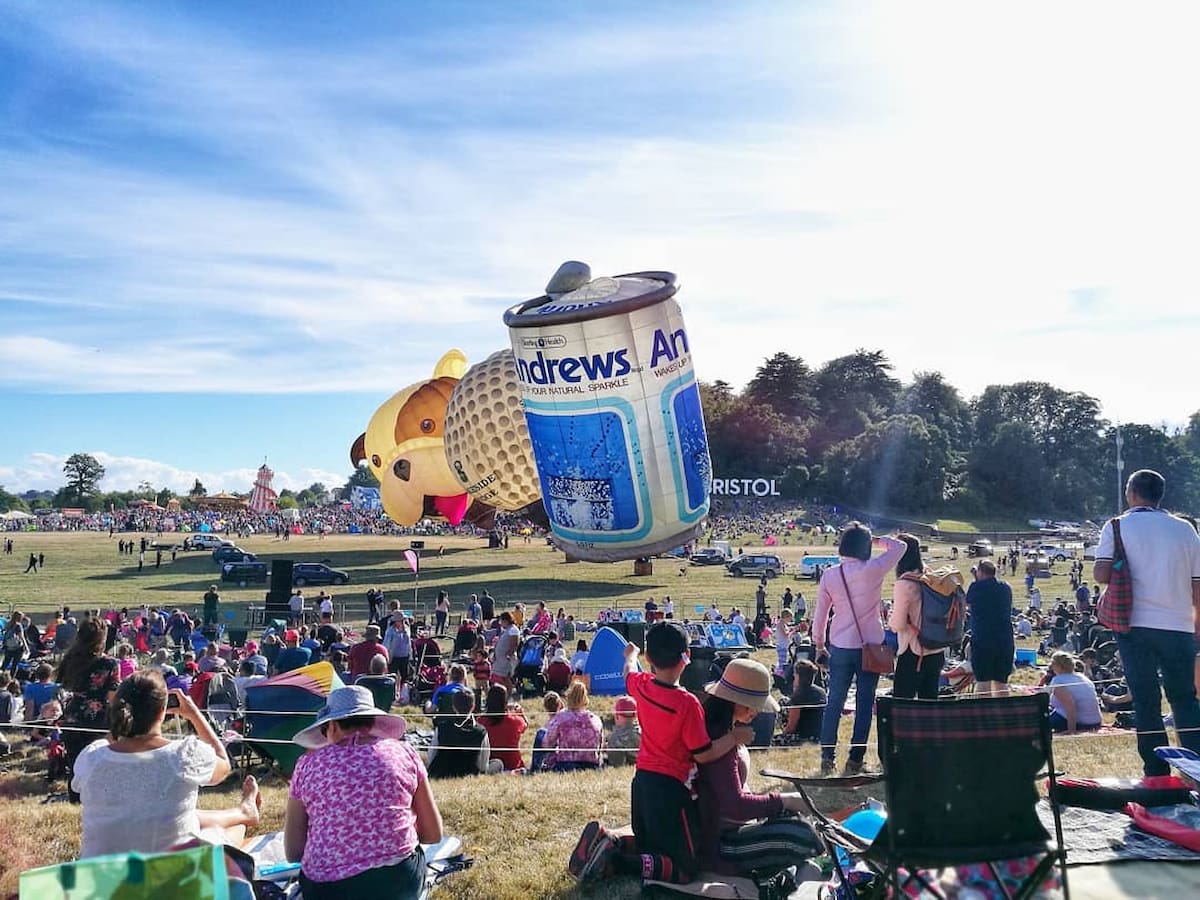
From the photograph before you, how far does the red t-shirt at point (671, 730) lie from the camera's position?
418cm

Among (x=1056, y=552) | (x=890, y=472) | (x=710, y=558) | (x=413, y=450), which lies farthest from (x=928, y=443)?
(x=413, y=450)

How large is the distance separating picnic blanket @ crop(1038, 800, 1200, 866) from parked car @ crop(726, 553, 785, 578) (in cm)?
2784

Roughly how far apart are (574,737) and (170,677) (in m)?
4.67

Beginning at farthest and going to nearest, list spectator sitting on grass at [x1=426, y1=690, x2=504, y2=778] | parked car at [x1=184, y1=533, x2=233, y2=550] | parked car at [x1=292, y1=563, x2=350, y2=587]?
parked car at [x1=184, y1=533, x2=233, y2=550], parked car at [x1=292, y1=563, x2=350, y2=587], spectator sitting on grass at [x1=426, y1=690, x2=504, y2=778]

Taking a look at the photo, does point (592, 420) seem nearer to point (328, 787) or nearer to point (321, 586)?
point (328, 787)

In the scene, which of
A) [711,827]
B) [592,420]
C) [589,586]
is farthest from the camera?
[589,586]

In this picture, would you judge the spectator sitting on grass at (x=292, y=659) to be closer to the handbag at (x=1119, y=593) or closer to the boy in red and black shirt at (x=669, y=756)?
the boy in red and black shirt at (x=669, y=756)

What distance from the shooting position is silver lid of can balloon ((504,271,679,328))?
14969 millimetres

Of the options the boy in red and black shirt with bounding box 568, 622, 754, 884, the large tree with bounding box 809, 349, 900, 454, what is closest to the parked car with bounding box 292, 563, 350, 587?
the boy in red and black shirt with bounding box 568, 622, 754, 884

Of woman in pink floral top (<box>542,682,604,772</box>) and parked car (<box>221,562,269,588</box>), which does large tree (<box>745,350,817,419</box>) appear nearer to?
parked car (<box>221,562,269,588</box>)

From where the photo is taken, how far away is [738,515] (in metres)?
60.6

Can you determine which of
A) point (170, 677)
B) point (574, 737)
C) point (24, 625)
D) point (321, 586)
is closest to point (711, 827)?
point (574, 737)

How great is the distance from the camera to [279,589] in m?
22.4

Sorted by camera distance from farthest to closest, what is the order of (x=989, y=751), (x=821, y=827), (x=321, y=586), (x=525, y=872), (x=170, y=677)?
(x=321, y=586) < (x=170, y=677) < (x=525, y=872) < (x=821, y=827) < (x=989, y=751)
